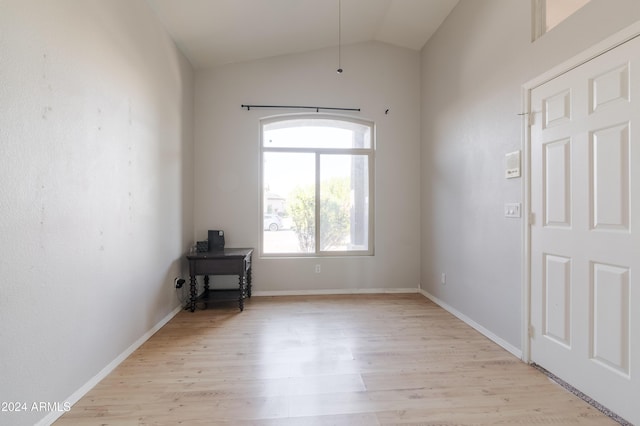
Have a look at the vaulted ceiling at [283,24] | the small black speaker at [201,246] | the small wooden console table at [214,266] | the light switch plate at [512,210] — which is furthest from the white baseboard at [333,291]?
the vaulted ceiling at [283,24]

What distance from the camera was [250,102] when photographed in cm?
385

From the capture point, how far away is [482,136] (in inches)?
106

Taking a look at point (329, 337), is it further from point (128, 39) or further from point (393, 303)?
point (128, 39)

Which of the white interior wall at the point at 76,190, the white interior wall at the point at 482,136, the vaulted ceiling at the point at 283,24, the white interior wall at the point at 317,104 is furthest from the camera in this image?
the white interior wall at the point at 317,104

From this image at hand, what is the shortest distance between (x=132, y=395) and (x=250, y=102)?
3356 mm

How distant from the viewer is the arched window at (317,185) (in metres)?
3.99

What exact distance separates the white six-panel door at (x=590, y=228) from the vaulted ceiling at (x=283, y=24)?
6.67 ft

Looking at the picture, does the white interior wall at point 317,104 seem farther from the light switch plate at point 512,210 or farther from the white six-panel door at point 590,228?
the white six-panel door at point 590,228

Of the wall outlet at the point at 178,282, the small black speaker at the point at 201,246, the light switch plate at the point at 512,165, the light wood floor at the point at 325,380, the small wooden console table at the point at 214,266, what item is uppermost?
the light switch plate at the point at 512,165

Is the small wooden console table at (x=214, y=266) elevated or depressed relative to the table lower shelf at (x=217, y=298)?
elevated

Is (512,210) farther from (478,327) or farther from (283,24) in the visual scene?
(283,24)

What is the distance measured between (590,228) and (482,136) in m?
1.27

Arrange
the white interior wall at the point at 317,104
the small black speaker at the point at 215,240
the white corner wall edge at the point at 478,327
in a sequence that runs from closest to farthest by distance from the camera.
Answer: the white corner wall edge at the point at 478,327
the small black speaker at the point at 215,240
the white interior wall at the point at 317,104

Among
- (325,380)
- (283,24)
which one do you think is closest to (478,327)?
(325,380)
